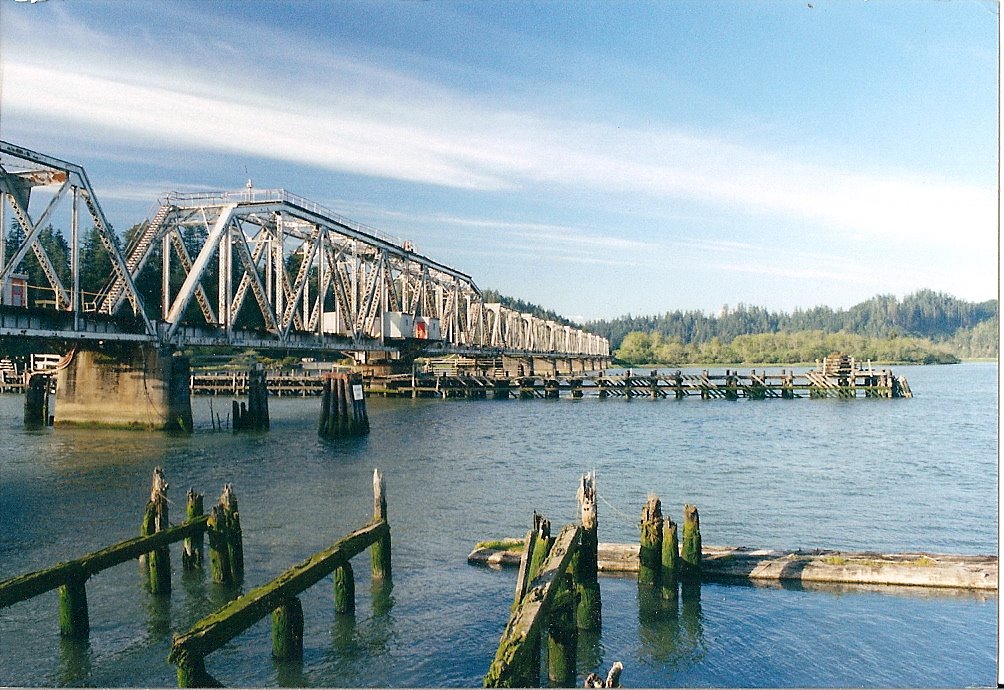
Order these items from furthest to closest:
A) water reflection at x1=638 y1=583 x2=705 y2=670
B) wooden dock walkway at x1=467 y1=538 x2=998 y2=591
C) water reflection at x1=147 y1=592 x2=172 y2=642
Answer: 1. wooden dock walkway at x1=467 y1=538 x2=998 y2=591
2. water reflection at x1=147 y1=592 x2=172 y2=642
3. water reflection at x1=638 y1=583 x2=705 y2=670

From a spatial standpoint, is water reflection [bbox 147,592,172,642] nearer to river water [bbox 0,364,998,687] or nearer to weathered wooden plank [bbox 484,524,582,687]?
river water [bbox 0,364,998,687]

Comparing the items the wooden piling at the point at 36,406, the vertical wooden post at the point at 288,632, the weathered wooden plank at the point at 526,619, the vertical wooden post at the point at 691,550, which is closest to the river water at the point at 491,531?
the vertical wooden post at the point at 288,632

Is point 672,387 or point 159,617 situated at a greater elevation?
point 672,387

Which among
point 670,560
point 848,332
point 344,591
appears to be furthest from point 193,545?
point 848,332

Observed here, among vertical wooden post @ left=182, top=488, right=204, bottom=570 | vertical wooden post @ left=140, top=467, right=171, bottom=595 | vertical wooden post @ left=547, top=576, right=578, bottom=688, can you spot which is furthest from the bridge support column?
vertical wooden post @ left=547, top=576, right=578, bottom=688

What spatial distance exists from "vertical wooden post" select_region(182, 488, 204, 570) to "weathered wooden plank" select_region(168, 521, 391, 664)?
3150 mm

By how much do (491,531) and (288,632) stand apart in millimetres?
7883

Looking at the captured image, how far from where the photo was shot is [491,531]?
57.3ft

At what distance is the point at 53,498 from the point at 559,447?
18.7m

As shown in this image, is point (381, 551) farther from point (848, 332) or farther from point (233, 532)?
point (848, 332)

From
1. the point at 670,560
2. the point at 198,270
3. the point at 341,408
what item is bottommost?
the point at 670,560

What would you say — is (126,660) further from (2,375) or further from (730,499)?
(2,375)

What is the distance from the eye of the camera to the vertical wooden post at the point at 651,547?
12742mm

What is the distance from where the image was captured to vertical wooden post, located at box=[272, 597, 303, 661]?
978cm
